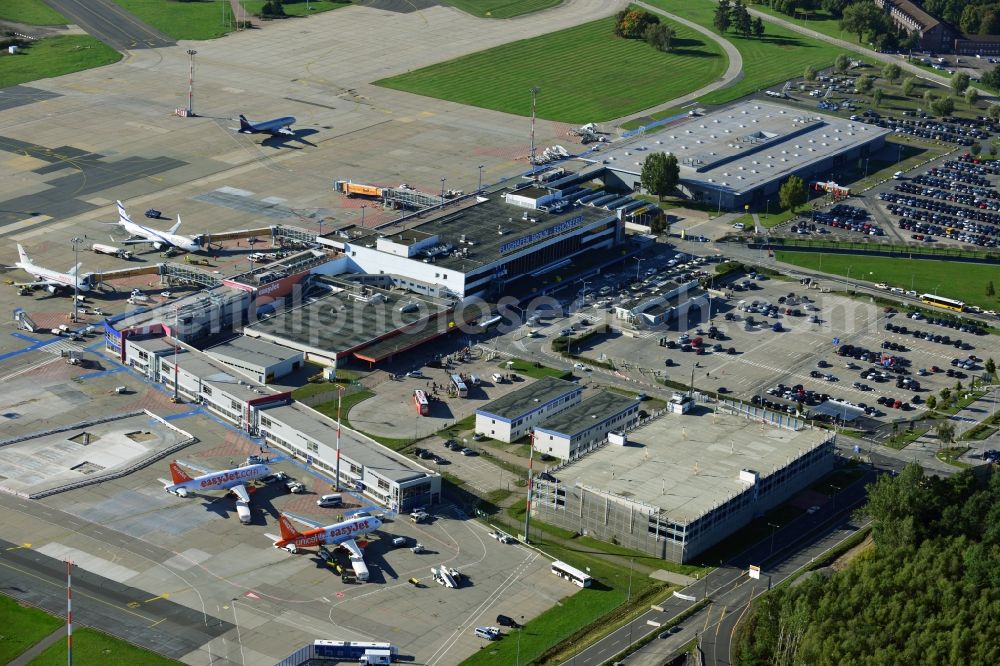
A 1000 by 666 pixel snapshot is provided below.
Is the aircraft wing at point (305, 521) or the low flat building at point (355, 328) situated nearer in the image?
the aircraft wing at point (305, 521)

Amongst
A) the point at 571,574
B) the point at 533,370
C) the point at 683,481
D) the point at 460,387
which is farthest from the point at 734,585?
the point at 533,370

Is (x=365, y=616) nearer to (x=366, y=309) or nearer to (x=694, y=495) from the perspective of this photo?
(x=694, y=495)

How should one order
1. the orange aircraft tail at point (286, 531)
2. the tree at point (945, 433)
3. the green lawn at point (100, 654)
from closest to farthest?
the green lawn at point (100, 654) < the orange aircraft tail at point (286, 531) < the tree at point (945, 433)

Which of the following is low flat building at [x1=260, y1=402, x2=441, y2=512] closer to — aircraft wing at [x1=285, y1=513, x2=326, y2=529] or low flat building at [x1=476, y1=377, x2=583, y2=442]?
aircraft wing at [x1=285, y1=513, x2=326, y2=529]

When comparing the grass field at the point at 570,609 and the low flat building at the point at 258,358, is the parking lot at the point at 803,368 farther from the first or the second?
the grass field at the point at 570,609

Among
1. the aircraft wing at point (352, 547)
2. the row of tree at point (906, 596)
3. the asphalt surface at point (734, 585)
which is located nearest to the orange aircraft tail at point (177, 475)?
the aircraft wing at point (352, 547)

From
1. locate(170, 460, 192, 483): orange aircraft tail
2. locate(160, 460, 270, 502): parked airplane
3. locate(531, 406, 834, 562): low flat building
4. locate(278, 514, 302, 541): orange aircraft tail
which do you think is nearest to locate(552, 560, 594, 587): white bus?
locate(531, 406, 834, 562): low flat building

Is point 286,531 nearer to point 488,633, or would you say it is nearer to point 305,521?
point 305,521
